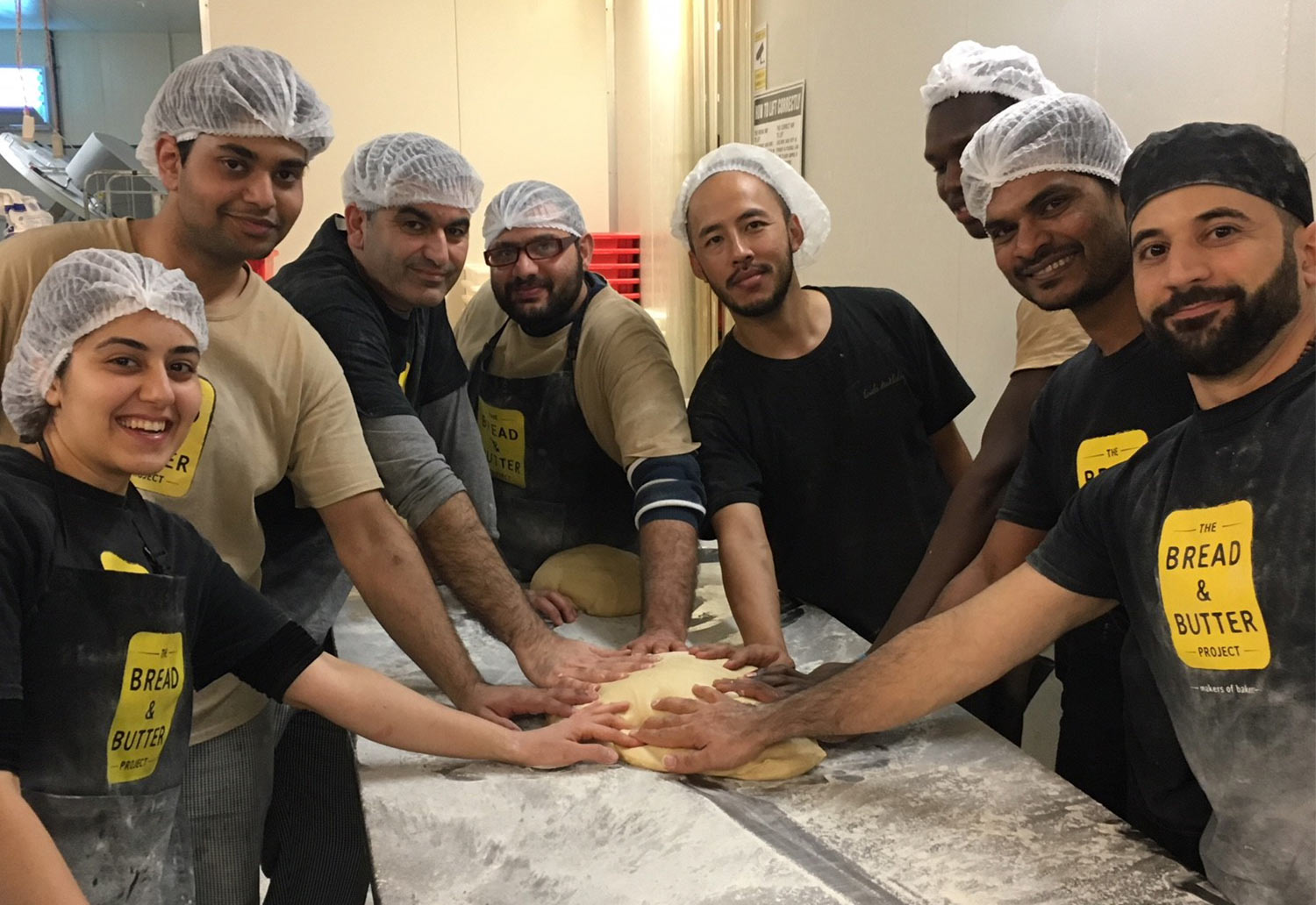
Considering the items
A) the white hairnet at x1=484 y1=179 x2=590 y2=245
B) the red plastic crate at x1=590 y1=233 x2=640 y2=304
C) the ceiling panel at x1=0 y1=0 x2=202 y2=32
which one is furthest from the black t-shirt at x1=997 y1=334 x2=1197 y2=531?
the ceiling panel at x1=0 y1=0 x2=202 y2=32

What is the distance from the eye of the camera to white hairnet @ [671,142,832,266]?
1979mm

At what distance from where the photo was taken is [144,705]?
3.74ft

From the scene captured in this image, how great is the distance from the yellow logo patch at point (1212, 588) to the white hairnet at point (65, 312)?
43.0 inches

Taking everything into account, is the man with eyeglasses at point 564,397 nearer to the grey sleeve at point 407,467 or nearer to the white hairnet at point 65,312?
the grey sleeve at point 407,467

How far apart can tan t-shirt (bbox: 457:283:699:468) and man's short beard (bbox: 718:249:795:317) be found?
0.57 feet

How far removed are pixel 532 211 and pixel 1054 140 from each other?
108 cm

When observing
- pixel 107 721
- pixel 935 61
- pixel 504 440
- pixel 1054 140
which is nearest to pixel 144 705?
pixel 107 721

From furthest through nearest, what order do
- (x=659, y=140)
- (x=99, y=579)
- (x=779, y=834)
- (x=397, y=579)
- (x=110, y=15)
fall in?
(x=110, y=15) → (x=659, y=140) → (x=397, y=579) → (x=779, y=834) → (x=99, y=579)

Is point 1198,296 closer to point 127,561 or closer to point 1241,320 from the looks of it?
point 1241,320

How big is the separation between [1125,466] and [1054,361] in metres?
0.51

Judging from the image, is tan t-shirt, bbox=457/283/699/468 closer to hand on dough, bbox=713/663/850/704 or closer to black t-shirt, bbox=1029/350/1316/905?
hand on dough, bbox=713/663/850/704

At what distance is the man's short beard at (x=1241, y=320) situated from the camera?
1.01m

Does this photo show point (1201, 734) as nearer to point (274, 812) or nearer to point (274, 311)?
point (274, 311)

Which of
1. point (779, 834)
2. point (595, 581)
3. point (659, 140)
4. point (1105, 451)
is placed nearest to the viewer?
point (779, 834)
